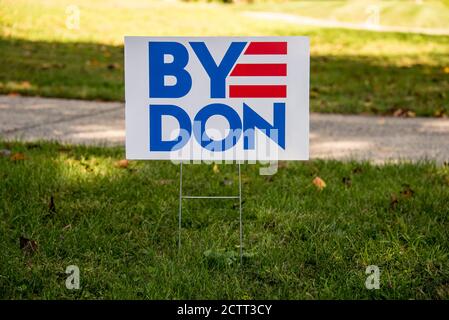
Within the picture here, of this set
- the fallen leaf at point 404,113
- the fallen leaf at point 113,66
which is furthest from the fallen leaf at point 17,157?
the fallen leaf at point 113,66

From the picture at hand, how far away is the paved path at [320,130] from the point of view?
550 cm

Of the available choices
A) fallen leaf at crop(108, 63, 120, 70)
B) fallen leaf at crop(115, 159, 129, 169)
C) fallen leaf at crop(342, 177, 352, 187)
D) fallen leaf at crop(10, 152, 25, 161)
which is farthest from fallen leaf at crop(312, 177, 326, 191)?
fallen leaf at crop(108, 63, 120, 70)

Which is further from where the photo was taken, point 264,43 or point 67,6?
point 67,6

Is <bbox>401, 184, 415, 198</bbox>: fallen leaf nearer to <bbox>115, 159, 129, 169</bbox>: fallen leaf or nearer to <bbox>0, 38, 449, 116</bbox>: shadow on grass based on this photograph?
<bbox>115, 159, 129, 169</bbox>: fallen leaf

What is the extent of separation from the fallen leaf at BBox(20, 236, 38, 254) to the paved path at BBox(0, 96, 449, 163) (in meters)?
2.29

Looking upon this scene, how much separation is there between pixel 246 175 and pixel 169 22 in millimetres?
12832

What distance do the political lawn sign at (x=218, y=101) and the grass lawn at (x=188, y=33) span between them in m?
4.21

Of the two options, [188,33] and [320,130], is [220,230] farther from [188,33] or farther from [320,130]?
[188,33]

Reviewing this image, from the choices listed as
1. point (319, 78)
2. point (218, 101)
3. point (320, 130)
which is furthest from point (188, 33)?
point (218, 101)

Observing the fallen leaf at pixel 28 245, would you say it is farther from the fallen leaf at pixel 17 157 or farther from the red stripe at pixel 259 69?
the fallen leaf at pixel 17 157

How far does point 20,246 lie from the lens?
327cm

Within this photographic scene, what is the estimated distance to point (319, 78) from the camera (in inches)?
366
